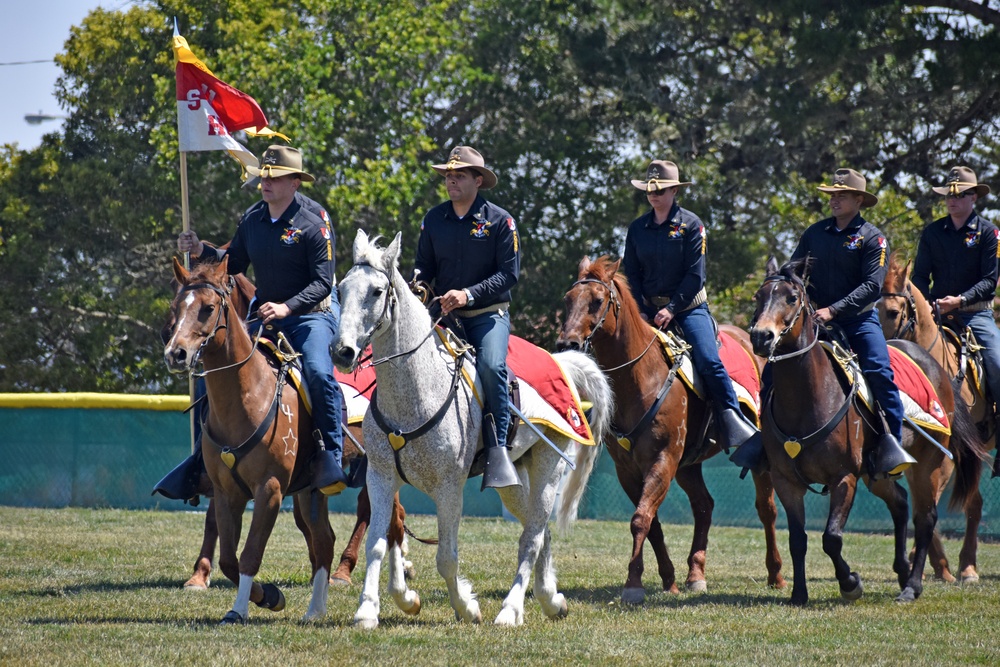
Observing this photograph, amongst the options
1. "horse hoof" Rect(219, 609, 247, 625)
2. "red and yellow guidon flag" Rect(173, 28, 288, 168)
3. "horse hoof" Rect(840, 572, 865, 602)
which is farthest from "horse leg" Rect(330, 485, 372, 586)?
"red and yellow guidon flag" Rect(173, 28, 288, 168)

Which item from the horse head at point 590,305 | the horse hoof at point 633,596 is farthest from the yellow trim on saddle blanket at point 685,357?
the horse hoof at point 633,596

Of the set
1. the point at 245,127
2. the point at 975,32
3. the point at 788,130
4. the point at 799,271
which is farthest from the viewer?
the point at 788,130

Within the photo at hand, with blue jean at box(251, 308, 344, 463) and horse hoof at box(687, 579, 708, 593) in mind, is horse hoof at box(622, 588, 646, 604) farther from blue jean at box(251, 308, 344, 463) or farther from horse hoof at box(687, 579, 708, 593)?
blue jean at box(251, 308, 344, 463)

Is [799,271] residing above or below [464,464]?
above

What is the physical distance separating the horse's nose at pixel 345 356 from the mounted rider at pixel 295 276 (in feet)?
5.32

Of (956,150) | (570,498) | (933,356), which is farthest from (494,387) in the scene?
(956,150)

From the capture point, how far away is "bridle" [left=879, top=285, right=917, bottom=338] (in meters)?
12.2

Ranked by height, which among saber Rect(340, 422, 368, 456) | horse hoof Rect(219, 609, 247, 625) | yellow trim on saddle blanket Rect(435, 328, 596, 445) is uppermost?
yellow trim on saddle blanket Rect(435, 328, 596, 445)

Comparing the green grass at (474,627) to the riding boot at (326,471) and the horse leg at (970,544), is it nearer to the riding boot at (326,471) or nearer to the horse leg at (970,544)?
the horse leg at (970,544)

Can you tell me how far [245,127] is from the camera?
491 inches

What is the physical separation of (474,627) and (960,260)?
688 cm

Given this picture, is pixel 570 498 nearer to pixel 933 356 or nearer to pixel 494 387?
pixel 494 387

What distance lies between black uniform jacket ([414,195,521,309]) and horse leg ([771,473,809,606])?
2681mm

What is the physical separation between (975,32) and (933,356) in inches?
367
